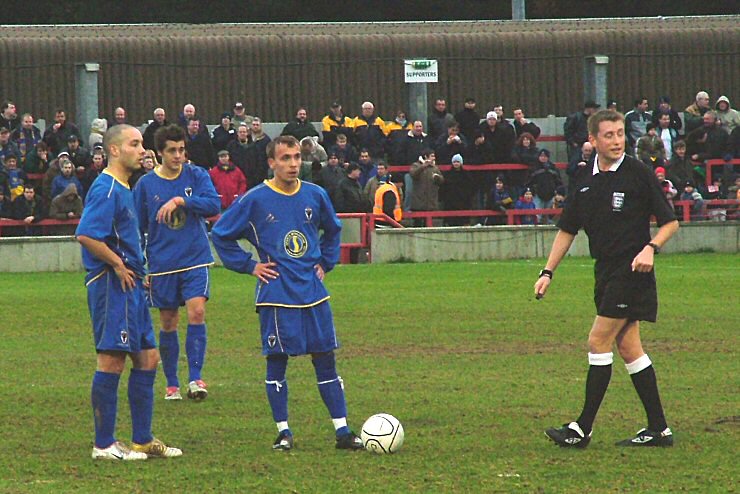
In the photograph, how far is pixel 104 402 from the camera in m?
8.27

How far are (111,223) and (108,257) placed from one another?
20 cm

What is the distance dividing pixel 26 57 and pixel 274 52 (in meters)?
5.21

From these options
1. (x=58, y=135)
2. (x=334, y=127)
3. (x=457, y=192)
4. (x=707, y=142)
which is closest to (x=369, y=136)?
(x=334, y=127)

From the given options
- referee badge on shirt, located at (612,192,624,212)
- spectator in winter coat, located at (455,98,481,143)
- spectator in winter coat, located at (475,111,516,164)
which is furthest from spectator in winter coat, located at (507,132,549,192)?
referee badge on shirt, located at (612,192,624,212)

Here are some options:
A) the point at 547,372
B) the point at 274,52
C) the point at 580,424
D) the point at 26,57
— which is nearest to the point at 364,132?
the point at 274,52

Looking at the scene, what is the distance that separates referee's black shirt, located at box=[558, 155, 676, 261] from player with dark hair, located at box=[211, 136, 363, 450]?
154cm

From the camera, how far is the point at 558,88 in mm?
33625

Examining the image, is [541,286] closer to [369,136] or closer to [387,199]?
[387,199]

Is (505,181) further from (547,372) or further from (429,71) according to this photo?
(547,372)

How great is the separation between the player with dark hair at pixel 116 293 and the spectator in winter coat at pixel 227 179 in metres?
16.4

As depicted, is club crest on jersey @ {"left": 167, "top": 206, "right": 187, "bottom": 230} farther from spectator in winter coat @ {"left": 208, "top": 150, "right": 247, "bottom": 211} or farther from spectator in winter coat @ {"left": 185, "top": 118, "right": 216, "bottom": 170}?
spectator in winter coat @ {"left": 185, "top": 118, "right": 216, "bottom": 170}

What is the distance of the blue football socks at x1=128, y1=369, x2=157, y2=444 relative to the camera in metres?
8.41

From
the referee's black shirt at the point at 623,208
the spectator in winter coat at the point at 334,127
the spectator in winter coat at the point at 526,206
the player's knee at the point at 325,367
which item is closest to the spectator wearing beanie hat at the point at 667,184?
the spectator in winter coat at the point at 526,206

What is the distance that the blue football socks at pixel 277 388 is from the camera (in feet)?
28.6
